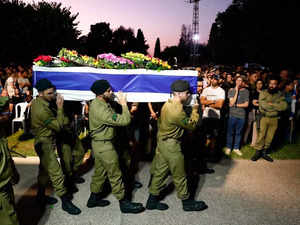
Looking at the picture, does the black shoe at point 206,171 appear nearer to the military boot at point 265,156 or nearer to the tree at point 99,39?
the military boot at point 265,156

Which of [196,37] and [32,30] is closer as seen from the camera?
[32,30]

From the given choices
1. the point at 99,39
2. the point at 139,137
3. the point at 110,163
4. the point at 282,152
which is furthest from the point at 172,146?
the point at 99,39

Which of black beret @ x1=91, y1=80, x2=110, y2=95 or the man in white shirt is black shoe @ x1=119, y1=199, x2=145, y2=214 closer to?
black beret @ x1=91, y1=80, x2=110, y2=95

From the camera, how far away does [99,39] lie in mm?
47562

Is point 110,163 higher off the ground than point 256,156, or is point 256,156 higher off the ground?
point 110,163

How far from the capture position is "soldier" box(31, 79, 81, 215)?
153 inches

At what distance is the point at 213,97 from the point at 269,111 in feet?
4.65

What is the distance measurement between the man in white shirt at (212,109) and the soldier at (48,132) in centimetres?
374

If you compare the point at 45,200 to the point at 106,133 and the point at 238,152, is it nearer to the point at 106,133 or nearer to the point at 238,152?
the point at 106,133

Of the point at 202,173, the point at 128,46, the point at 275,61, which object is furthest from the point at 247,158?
the point at 128,46

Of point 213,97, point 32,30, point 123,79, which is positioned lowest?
point 213,97

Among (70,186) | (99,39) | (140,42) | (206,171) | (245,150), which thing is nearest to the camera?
(70,186)

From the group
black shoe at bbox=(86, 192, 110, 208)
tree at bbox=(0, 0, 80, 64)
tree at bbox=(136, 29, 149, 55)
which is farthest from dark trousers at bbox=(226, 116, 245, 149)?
tree at bbox=(136, 29, 149, 55)

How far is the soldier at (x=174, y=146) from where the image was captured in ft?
12.7
